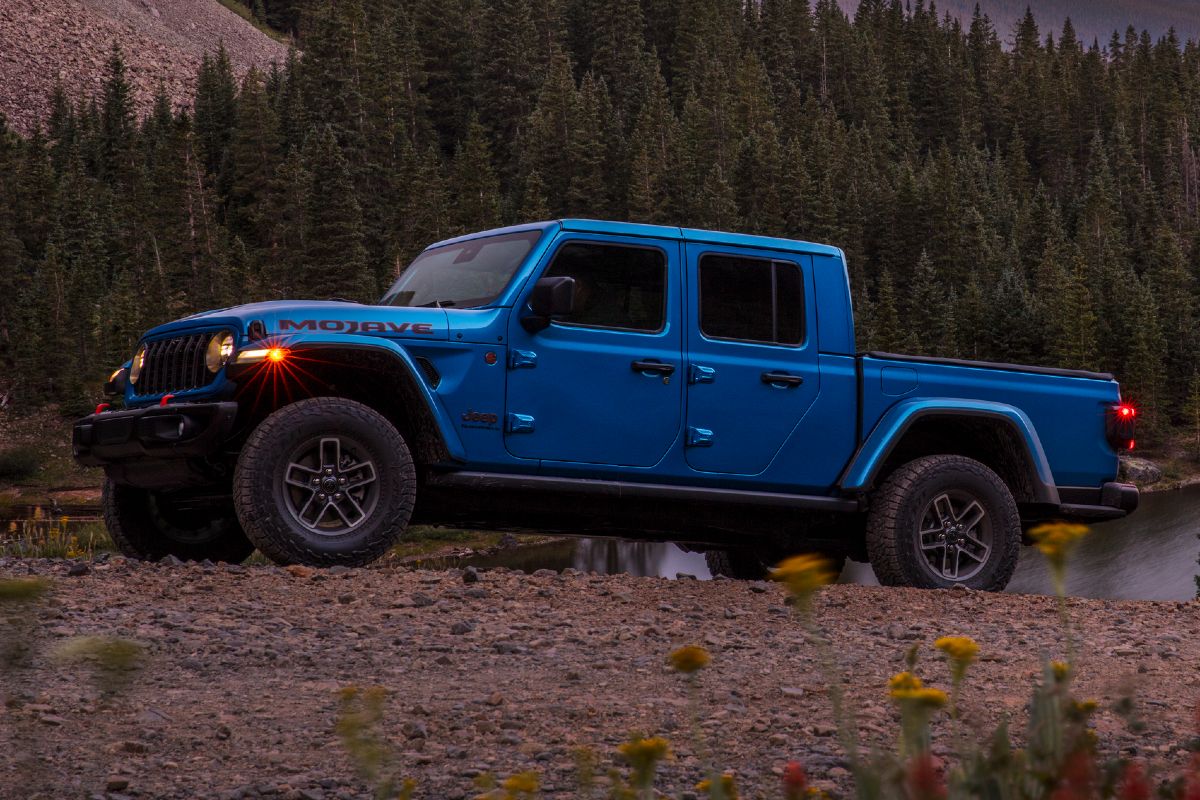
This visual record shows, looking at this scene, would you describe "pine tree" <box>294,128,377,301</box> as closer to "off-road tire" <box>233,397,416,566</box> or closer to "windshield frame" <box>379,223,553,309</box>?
"windshield frame" <box>379,223,553,309</box>

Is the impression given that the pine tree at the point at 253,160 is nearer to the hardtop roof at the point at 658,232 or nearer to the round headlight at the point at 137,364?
the round headlight at the point at 137,364

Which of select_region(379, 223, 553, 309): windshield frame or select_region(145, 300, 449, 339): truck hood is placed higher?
select_region(379, 223, 553, 309): windshield frame

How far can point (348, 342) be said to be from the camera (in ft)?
25.4

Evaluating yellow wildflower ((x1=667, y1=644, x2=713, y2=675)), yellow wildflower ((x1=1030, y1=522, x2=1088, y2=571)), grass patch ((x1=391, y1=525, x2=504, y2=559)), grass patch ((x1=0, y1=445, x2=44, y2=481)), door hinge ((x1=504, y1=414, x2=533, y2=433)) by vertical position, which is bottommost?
grass patch ((x1=391, y1=525, x2=504, y2=559))

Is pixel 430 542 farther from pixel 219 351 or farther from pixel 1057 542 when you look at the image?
pixel 1057 542

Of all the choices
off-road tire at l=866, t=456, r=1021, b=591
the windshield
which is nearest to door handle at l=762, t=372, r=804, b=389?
off-road tire at l=866, t=456, r=1021, b=591

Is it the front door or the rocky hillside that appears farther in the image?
the rocky hillside

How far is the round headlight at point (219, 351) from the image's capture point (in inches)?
310

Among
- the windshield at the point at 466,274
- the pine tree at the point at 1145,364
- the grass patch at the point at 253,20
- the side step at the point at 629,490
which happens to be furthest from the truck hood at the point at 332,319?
the grass patch at the point at 253,20

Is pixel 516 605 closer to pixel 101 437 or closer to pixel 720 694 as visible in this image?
pixel 720 694

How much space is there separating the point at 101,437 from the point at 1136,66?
187 metres

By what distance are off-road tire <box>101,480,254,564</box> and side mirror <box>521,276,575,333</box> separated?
8.21 feet

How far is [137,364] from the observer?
880 cm

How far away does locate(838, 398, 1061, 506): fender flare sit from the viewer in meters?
9.06
